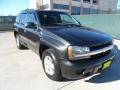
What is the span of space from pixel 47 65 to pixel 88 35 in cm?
126

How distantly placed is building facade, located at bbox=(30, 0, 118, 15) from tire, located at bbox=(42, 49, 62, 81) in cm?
4953

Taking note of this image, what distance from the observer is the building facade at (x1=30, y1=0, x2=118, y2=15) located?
5459 cm

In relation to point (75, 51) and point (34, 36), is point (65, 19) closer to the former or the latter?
point (34, 36)

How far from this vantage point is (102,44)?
3.93 meters

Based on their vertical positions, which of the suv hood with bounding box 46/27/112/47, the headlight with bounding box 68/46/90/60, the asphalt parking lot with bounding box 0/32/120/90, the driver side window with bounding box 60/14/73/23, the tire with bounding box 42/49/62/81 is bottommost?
the asphalt parking lot with bounding box 0/32/120/90

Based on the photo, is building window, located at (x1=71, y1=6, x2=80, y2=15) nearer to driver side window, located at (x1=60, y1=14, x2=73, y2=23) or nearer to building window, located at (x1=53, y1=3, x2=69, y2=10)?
building window, located at (x1=53, y1=3, x2=69, y2=10)

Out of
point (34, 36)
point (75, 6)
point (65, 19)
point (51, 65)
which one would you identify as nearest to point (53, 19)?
point (65, 19)

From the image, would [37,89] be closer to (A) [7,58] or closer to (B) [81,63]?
(B) [81,63]

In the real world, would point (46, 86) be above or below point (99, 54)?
below

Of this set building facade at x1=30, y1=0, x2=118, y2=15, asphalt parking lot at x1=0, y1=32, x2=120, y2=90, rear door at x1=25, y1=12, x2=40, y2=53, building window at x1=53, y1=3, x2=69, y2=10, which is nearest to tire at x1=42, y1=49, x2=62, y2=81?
asphalt parking lot at x1=0, y1=32, x2=120, y2=90

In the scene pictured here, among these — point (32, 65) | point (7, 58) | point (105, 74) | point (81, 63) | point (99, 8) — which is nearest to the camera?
point (81, 63)

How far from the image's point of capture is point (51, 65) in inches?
163

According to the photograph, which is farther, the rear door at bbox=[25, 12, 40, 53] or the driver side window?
the driver side window

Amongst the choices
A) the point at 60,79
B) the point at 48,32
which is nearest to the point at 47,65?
the point at 60,79
